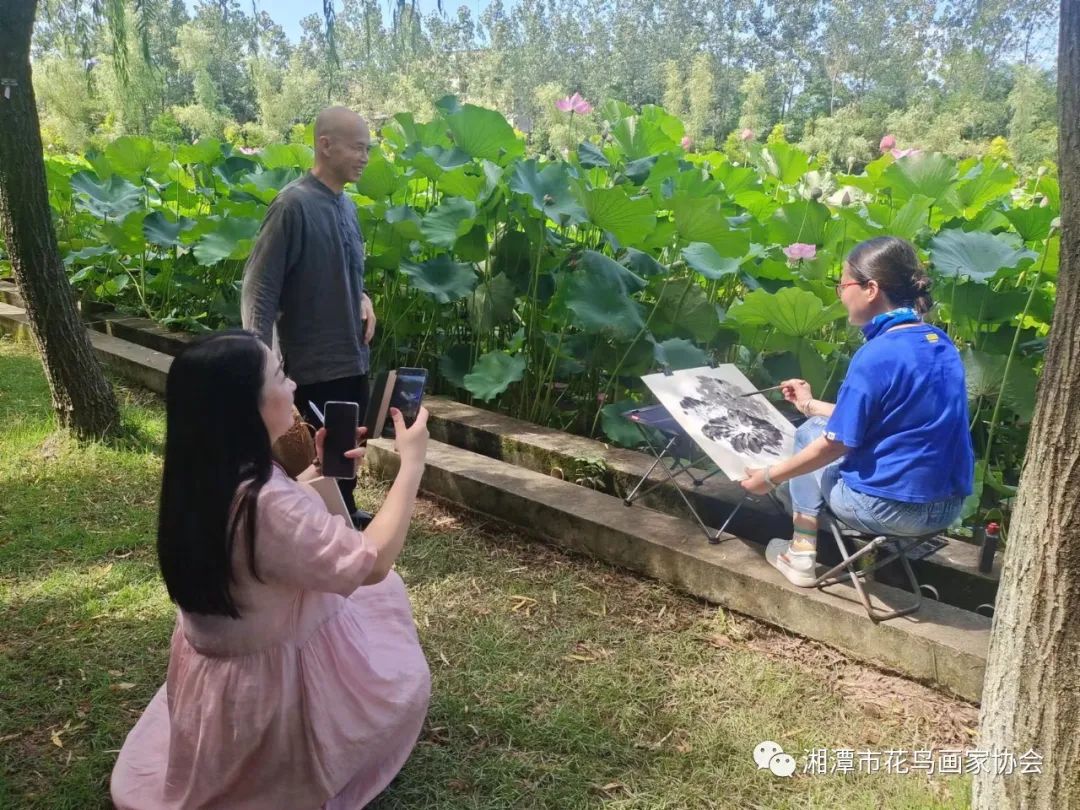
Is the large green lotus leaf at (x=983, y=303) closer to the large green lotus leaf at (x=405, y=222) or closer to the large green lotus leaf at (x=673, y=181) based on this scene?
the large green lotus leaf at (x=673, y=181)

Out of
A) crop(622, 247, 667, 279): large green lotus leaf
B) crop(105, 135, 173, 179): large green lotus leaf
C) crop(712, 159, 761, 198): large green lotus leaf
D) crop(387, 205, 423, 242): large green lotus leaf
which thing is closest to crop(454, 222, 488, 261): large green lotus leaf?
crop(387, 205, 423, 242): large green lotus leaf

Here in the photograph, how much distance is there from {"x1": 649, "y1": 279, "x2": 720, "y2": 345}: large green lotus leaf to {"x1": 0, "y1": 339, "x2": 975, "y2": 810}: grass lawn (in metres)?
1.15

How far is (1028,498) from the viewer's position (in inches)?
59.7

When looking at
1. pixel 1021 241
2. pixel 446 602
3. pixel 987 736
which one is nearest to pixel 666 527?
pixel 446 602

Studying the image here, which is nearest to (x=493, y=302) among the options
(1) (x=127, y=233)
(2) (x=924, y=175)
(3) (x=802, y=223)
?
(3) (x=802, y=223)

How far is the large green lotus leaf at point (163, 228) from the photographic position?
4621mm

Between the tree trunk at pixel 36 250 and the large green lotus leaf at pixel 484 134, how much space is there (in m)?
1.78

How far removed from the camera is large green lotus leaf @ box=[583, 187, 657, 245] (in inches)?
123

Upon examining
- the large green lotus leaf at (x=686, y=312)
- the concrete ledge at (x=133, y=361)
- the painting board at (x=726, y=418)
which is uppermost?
the large green lotus leaf at (x=686, y=312)

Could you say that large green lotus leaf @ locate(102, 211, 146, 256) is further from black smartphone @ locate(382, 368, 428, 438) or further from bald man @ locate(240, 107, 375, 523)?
black smartphone @ locate(382, 368, 428, 438)

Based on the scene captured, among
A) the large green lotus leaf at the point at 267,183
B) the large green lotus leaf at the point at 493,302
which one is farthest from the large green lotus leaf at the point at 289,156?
the large green lotus leaf at the point at 493,302

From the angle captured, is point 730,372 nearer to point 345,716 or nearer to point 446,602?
point 446,602

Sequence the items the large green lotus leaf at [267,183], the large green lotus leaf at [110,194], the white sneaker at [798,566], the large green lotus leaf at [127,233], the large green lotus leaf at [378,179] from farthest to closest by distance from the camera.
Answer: the large green lotus leaf at [110,194]
the large green lotus leaf at [127,233]
the large green lotus leaf at [267,183]
the large green lotus leaf at [378,179]
the white sneaker at [798,566]

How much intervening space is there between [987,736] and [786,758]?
45 cm
